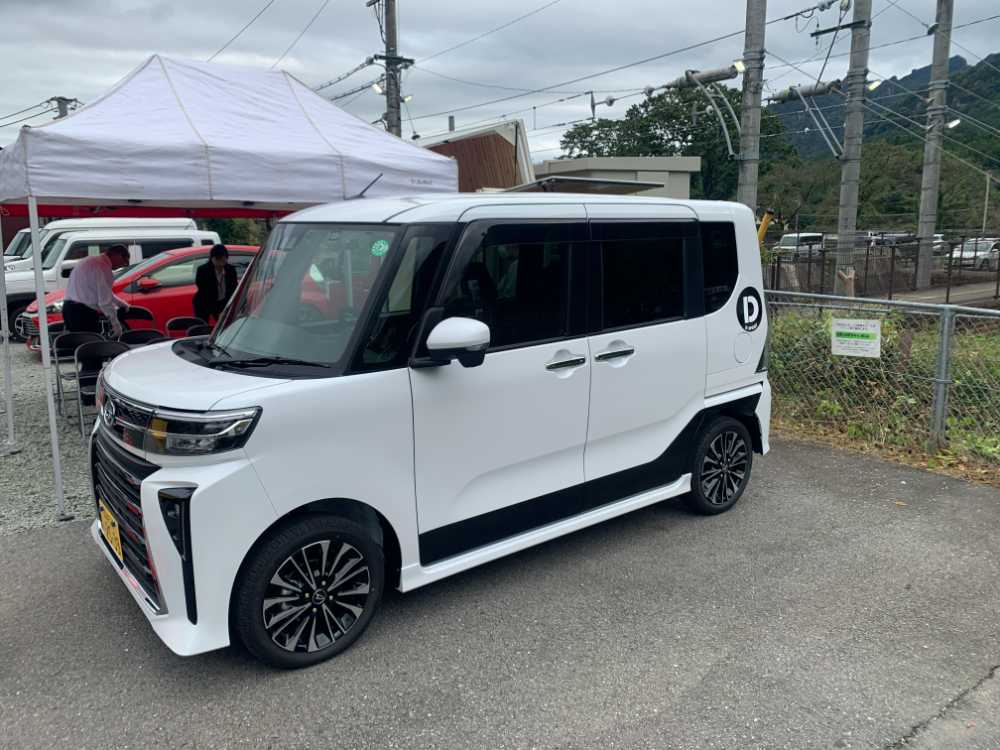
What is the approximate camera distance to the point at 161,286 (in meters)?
10.8

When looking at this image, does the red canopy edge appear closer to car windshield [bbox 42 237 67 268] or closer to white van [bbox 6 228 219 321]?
white van [bbox 6 228 219 321]

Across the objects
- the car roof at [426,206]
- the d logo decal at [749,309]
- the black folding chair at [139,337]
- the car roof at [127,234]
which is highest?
the car roof at [127,234]

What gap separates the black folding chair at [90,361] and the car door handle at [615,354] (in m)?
4.34

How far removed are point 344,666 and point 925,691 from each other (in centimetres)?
243

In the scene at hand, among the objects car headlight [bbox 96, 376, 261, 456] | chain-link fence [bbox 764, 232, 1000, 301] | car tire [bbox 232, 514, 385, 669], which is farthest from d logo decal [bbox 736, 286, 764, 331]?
chain-link fence [bbox 764, 232, 1000, 301]

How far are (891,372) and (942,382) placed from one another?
62cm

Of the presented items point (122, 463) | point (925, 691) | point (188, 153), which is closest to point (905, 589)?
point (925, 691)

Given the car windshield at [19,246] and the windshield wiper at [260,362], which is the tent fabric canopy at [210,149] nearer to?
the windshield wiper at [260,362]

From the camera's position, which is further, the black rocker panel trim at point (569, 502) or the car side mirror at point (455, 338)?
the black rocker panel trim at point (569, 502)

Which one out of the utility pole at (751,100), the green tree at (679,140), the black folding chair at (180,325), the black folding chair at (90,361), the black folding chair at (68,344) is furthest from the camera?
the green tree at (679,140)

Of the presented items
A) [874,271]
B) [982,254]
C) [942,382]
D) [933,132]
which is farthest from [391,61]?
[982,254]

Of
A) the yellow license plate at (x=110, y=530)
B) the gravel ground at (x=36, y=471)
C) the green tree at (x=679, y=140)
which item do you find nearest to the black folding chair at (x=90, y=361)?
the gravel ground at (x=36, y=471)

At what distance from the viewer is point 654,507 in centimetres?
505

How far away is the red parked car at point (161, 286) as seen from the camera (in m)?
10.4
